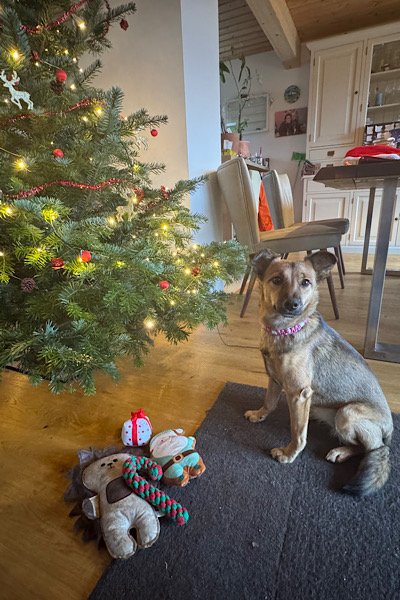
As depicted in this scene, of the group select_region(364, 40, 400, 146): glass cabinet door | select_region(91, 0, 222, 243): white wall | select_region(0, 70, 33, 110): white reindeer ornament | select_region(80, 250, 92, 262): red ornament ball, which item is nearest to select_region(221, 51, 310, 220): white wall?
select_region(364, 40, 400, 146): glass cabinet door

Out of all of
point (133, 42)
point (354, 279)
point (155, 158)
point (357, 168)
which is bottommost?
point (354, 279)

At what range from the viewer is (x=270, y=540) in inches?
30.5

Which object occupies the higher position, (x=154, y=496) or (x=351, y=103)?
(x=351, y=103)

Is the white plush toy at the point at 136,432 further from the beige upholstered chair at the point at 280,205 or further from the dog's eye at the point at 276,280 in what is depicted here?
the beige upholstered chair at the point at 280,205

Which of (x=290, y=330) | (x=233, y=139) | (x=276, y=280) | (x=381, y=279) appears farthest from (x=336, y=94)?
(x=290, y=330)

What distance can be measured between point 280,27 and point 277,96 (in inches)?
56.8

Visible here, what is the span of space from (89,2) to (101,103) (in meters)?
0.39

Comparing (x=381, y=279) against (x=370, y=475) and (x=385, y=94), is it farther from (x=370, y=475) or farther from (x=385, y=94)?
(x=385, y=94)

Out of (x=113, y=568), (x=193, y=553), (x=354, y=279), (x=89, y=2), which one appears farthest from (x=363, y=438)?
(x=354, y=279)

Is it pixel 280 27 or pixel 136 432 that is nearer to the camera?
pixel 136 432

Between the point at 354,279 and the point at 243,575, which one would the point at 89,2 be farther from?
the point at 354,279

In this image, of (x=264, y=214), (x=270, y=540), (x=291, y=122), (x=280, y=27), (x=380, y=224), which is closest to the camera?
(x=270, y=540)

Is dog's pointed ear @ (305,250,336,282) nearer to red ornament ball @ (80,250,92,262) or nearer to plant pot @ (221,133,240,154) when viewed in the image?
red ornament ball @ (80,250,92,262)

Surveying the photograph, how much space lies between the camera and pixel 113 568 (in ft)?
2.35
